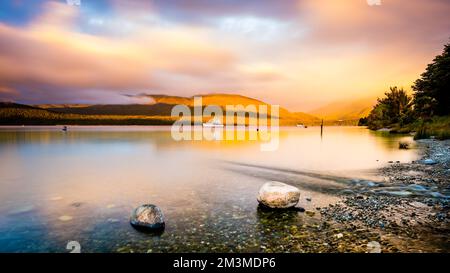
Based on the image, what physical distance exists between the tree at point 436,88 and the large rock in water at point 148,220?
209 feet

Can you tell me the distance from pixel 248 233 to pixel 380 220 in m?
5.00

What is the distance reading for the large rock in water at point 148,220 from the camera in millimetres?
9505

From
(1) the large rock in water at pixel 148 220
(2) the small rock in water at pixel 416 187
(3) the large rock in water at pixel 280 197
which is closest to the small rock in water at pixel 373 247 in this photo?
(3) the large rock in water at pixel 280 197

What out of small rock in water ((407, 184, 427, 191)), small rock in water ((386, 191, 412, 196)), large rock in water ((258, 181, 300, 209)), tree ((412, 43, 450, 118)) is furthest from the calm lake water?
tree ((412, 43, 450, 118))

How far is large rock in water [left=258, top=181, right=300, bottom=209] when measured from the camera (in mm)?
11352

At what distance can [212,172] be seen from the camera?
2219 cm

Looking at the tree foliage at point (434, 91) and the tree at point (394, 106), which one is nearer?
the tree foliage at point (434, 91)

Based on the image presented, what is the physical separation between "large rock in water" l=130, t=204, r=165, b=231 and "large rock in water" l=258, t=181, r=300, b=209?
14.9 ft

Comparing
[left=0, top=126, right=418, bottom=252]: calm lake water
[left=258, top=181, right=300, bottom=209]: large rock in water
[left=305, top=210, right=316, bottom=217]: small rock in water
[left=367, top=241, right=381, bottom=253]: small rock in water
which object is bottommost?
[left=0, top=126, right=418, bottom=252]: calm lake water

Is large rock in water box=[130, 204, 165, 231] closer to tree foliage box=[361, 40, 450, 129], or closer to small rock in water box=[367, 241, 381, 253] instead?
small rock in water box=[367, 241, 381, 253]

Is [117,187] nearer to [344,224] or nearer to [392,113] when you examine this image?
[344,224]

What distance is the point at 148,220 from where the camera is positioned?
9.55 meters

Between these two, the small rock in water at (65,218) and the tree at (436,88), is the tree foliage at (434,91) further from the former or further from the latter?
the small rock in water at (65,218)
